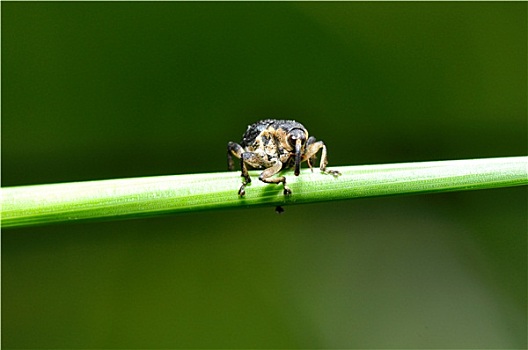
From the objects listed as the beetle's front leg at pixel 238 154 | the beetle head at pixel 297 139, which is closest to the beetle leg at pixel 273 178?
the beetle's front leg at pixel 238 154

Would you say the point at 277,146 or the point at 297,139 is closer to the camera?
the point at 297,139

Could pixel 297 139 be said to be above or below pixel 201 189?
above

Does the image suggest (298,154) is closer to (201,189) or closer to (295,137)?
(295,137)

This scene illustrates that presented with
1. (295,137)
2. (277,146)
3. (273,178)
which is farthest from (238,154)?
(273,178)

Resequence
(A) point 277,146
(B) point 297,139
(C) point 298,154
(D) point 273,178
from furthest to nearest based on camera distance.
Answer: (A) point 277,146, (B) point 297,139, (C) point 298,154, (D) point 273,178

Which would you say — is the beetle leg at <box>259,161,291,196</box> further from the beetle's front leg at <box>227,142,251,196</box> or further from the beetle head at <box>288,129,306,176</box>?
the beetle head at <box>288,129,306,176</box>

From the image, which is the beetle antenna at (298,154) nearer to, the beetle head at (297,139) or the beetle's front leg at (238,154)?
the beetle head at (297,139)

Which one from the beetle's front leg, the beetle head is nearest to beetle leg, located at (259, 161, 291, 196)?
the beetle's front leg

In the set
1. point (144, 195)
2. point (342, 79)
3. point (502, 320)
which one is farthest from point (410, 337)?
point (144, 195)
